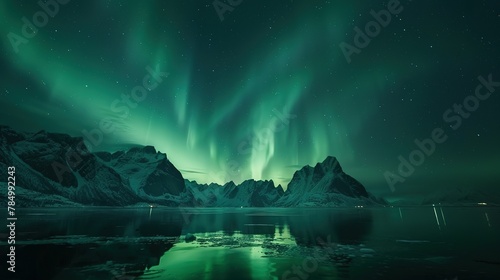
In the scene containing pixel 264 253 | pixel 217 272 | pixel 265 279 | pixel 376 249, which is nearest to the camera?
pixel 265 279

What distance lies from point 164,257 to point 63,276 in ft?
34.7

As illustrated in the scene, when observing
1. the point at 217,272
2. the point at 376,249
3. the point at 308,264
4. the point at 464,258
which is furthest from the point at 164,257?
the point at 464,258

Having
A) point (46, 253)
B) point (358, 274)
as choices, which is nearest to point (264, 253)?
point (358, 274)

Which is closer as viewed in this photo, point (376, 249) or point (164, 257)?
point (164, 257)

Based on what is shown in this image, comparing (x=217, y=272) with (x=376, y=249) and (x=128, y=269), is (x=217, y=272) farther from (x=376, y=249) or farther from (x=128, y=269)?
(x=376, y=249)

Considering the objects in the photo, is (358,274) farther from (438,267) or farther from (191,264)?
(191,264)

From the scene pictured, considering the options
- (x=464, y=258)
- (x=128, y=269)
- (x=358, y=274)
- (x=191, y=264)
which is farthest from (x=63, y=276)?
(x=464, y=258)

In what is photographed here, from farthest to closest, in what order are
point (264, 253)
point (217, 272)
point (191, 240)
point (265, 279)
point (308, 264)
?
point (191, 240), point (264, 253), point (308, 264), point (217, 272), point (265, 279)

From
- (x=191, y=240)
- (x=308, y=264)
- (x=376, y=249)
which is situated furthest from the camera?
(x=191, y=240)

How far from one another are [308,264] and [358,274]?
17.2 ft

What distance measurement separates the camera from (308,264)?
93.7ft

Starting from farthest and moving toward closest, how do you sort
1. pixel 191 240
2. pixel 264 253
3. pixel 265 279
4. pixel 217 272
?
pixel 191 240 → pixel 264 253 → pixel 217 272 → pixel 265 279

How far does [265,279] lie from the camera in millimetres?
23281

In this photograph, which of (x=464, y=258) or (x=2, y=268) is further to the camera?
(x=464, y=258)
